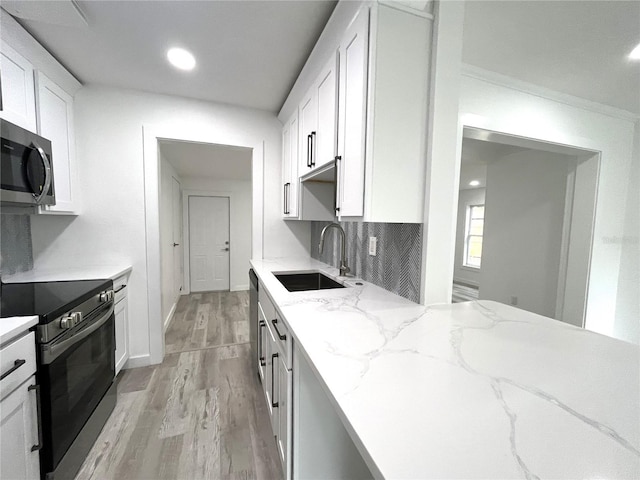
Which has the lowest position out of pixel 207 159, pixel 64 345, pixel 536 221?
pixel 64 345

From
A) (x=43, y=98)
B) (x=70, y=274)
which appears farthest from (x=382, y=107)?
(x=70, y=274)

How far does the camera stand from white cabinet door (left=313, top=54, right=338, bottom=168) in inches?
55.1

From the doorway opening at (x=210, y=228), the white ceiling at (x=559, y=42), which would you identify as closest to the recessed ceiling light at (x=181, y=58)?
Answer: the white ceiling at (x=559, y=42)

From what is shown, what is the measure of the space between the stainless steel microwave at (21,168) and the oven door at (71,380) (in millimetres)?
765

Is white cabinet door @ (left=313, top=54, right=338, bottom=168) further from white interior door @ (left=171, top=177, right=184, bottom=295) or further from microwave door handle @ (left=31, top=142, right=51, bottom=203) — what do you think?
white interior door @ (left=171, top=177, right=184, bottom=295)

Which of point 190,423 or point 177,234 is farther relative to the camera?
point 177,234

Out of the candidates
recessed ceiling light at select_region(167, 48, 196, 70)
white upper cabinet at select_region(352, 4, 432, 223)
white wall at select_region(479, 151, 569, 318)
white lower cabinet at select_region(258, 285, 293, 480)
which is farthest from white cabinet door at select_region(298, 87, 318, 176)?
white wall at select_region(479, 151, 569, 318)

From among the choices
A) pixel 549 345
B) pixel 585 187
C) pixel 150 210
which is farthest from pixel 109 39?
pixel 585 187

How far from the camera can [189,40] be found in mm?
Result: 1584

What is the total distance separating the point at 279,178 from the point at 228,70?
3.50 ft

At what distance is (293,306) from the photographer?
1212 millimetres

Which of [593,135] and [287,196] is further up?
[593,135]

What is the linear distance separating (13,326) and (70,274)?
1148 millimetres

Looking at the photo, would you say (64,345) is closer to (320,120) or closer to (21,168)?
(21,168)
